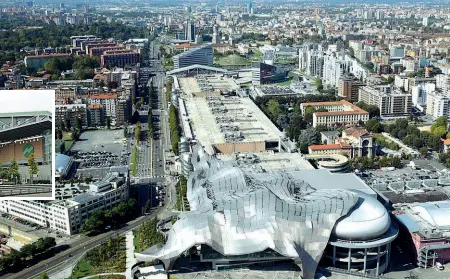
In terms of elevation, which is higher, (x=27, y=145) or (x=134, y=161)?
(x=27, y=145)

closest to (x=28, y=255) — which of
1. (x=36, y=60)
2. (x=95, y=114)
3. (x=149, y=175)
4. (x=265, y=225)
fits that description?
(x=265, y=225)

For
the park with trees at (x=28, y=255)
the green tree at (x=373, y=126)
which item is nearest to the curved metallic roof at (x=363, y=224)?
the park with trees at (x=28, y=255)

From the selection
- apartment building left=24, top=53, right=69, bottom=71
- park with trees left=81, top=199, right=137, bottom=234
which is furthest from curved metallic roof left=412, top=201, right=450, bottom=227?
apartment building left=24, top=53, right=69, bottom=71

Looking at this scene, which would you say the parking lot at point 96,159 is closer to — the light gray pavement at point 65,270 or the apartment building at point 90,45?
the light gray pavement at point 65,270

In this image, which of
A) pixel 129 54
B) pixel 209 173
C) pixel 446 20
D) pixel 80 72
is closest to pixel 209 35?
pixel 129 54

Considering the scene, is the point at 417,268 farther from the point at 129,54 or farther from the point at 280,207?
the point at 129,54

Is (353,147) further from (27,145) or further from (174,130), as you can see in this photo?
(27,145)
